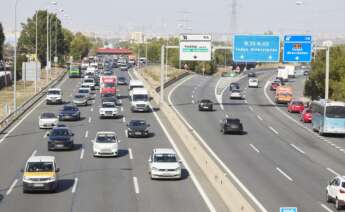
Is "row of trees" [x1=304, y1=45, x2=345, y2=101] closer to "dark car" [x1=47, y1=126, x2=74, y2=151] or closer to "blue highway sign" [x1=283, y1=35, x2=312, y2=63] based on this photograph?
"blue highway sign" [x1=283, y1=35, x2=312, y2=63]

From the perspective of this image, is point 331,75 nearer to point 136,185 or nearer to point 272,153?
point 272,153

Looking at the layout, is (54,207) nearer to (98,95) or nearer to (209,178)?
(209,178)

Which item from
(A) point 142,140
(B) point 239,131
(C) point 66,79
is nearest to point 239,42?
(B) point 239,131

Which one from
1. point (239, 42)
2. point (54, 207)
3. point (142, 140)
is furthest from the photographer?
point (239, 42)

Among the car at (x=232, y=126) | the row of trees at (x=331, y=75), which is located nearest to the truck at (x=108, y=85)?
the row of trees at (x=331, y=75)

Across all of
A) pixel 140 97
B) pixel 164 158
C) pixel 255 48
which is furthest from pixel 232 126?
pixel 164 158

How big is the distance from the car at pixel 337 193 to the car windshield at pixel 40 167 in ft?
39.7

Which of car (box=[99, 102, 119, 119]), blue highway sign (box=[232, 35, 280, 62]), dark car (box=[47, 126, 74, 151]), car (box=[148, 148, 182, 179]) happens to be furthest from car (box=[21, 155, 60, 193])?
blue highway sign (box=[232, 35, 280, 62])

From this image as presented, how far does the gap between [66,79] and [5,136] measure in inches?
2532

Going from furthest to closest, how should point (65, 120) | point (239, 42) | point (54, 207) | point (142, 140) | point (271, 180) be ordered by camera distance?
point (239, 42) < point (65, 120) < point (142, 140) < point (271, 180) < point (54, 207)

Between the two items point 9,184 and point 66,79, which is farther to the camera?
point 66,79

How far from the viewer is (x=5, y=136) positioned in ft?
171

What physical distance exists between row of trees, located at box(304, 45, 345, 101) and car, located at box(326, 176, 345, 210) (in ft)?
158

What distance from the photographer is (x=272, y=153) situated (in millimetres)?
46906
